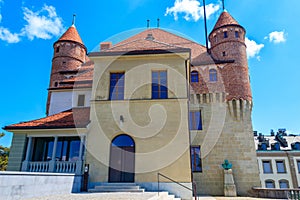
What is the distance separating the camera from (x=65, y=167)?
1173cm

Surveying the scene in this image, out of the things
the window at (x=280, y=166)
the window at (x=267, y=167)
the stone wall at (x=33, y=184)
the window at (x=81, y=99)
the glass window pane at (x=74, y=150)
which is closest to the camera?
the stone wall at (x=33, y=184)

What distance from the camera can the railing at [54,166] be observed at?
11570 millimetres

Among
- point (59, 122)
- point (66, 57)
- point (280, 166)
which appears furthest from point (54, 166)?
point (280, 166)

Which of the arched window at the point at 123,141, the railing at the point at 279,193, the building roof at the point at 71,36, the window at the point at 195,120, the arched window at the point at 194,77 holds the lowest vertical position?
the railing at the point at 279,193

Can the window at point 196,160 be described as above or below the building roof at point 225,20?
below

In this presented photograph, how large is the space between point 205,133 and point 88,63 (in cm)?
1359

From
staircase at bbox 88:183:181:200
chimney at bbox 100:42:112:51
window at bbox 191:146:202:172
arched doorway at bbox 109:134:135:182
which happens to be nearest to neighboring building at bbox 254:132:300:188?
window at bbox 191:146:202:172

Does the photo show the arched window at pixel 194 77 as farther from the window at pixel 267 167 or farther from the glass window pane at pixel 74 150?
the window at pixel 267 167

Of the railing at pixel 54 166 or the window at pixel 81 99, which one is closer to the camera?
the railing at pixel 54 166

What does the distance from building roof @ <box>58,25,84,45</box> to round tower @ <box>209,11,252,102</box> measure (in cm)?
1387

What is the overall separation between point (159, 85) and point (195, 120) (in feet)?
23.6

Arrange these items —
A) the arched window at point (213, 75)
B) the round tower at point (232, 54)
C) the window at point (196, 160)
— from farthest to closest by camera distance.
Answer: the arched window at point (213, 75) → the round tower at point (232, 54) → the window at point (196, 160)

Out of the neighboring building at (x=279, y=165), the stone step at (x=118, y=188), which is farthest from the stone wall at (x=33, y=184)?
the neighboring building at (x=279, y=165)

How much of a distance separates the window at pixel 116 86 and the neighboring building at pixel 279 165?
2901cm
